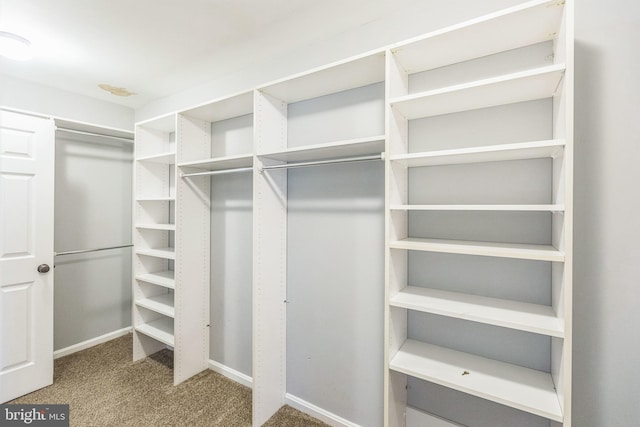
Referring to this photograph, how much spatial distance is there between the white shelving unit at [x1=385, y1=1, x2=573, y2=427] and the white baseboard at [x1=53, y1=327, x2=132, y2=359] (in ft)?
10.4

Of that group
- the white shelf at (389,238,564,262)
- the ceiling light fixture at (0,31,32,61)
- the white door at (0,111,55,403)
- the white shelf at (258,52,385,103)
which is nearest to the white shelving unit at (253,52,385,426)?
the white shelf at (258,52,385,103)

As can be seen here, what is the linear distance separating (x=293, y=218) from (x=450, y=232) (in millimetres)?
1079

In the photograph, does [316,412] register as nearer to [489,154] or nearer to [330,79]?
[489,154]

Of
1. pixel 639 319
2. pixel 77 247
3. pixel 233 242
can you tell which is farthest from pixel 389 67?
pixel 77 247

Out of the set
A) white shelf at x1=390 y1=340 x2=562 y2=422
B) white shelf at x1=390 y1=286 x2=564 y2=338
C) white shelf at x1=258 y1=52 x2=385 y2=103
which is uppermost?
white shelf at x1=258 y1=52 x2=385 y2=103

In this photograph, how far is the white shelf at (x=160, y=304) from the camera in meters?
2.55

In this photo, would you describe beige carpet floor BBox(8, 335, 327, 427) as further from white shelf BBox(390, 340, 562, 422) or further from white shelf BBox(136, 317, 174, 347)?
white shelf BBox(390, 340, 562, 422)

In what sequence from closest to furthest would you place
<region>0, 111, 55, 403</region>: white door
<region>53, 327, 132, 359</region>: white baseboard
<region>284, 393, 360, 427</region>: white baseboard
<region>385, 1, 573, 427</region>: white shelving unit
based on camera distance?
<region>385, 1, 573, 427</region>: white shelving unit
<region>284, 393, 360, 427</region>: white baseboard
<region>0, 111, 55, 403</region>: white door
<region>53, 327, 132, 359</region>: white baseboard

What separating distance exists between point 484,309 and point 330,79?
4.84 ft

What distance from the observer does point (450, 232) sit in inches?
61.9

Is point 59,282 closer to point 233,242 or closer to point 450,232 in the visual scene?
point 233,242

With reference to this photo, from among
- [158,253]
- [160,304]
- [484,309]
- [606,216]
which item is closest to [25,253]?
[158,253]

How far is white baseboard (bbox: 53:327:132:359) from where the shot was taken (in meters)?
2.85

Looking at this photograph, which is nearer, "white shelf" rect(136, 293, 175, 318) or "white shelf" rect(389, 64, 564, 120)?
"white shelf" rect(389, 64, 564, 120)
